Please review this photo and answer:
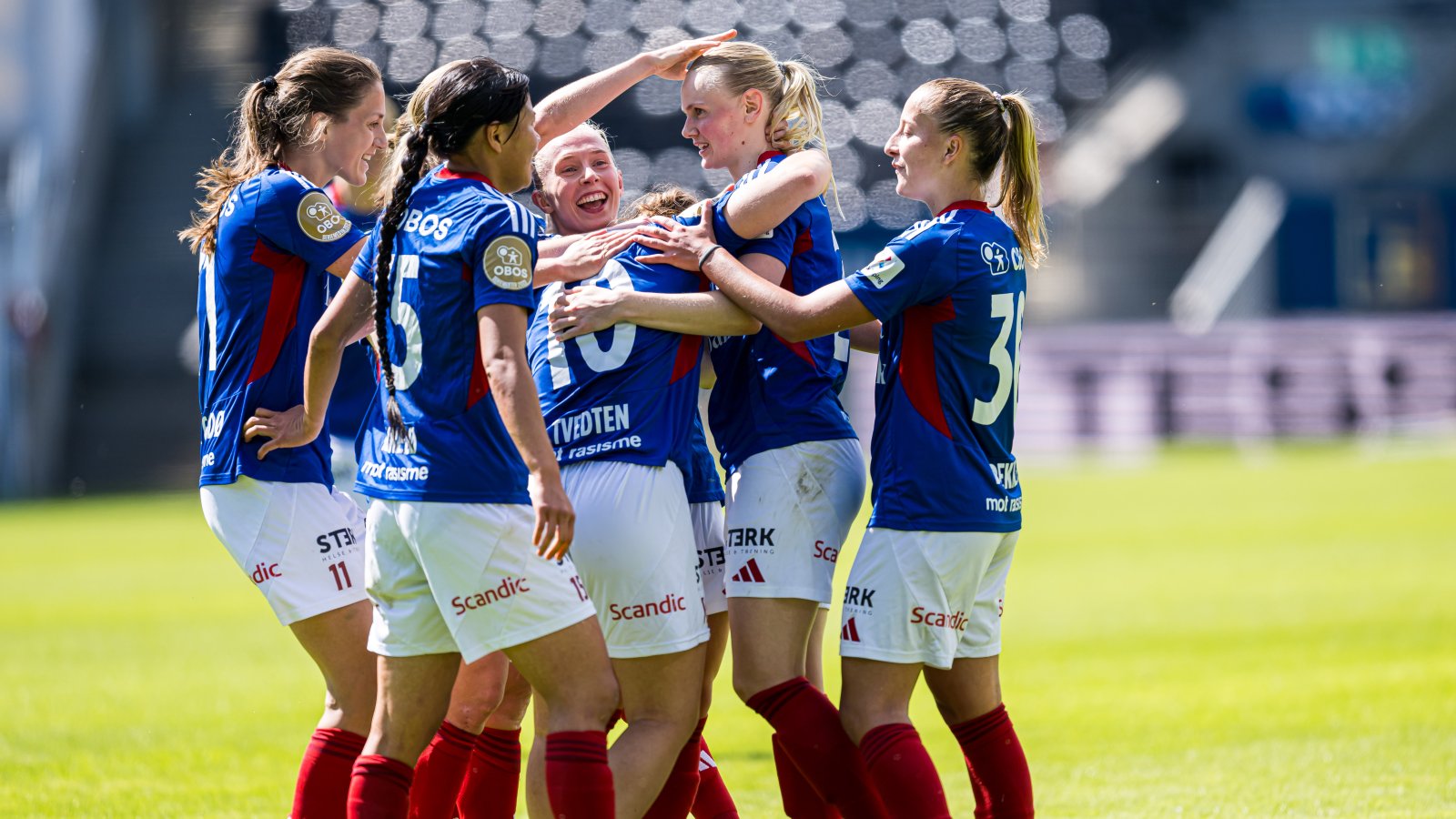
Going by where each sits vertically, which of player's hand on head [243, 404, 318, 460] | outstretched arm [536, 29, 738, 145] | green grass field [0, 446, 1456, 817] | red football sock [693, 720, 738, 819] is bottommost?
green grass field [0, 446, 1456, 817]

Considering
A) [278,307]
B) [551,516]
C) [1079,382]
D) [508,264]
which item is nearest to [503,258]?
[508,264]

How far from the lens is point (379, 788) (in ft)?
13.1

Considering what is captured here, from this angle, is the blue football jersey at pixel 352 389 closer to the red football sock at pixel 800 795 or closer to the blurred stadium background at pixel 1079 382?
the blurred stadium background at pixel 1079 382

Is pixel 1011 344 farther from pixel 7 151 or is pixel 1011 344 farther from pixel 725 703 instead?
pixel 7 151

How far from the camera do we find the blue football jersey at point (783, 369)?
4586 mm

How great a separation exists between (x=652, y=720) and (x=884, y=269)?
1336 millimetres

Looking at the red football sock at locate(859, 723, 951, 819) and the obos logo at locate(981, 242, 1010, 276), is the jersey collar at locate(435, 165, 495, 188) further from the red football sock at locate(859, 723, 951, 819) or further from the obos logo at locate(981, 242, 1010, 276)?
the red football sock at locate(859, 723, 951, 819)

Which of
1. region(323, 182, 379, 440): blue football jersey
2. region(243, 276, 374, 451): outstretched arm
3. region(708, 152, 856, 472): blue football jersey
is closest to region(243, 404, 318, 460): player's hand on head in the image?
region(243, 276, 374, 451): outstretched arm

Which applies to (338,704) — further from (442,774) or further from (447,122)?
(447,122)

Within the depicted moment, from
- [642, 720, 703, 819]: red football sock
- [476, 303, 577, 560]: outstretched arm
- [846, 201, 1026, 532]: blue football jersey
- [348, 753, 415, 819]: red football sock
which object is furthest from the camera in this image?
[642, 720, 703, 819]: red football sock

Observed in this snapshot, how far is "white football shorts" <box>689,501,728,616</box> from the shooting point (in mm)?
4766

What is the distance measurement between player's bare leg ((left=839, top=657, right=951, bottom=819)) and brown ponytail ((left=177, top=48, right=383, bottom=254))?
212 cm

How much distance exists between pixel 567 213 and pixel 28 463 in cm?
2437

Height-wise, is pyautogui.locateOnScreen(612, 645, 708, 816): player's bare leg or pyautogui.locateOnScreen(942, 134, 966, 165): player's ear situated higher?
pyautogui.locateOnScreen(942, 134, 966, 165): player's ear
